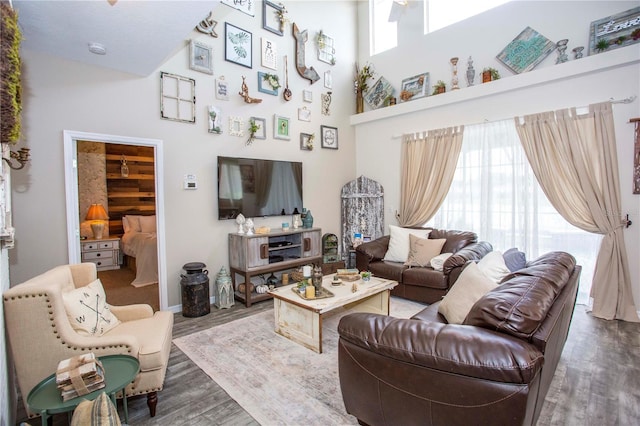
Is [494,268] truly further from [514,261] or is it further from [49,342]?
[49,342]

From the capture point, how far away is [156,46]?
2824 millimetres

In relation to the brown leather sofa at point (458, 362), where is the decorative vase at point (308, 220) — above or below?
above

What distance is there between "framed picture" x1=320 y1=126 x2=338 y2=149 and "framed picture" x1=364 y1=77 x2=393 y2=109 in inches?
35.0

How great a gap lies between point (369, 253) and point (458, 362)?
3.26 m

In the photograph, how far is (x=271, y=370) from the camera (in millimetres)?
2502

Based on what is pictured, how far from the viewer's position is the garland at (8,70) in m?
1.56

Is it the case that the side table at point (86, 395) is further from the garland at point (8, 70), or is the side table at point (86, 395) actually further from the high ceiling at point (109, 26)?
the high ceiling at point (109, 26)

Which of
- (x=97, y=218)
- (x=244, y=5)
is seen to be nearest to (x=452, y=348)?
(x=244, y=5)

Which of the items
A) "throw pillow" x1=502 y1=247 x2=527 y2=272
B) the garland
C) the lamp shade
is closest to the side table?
the garland

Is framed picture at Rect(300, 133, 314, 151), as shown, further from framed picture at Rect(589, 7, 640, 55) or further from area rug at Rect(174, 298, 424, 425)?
framed picture at Rect(589, 7, 640, 55)

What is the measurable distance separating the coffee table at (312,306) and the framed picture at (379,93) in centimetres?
362

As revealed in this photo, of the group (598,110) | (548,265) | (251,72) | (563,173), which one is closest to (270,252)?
(251,72)

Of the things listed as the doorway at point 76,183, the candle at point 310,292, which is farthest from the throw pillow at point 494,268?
the doorway at point 76,183

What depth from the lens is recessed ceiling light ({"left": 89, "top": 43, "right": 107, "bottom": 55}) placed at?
9.09 ft
